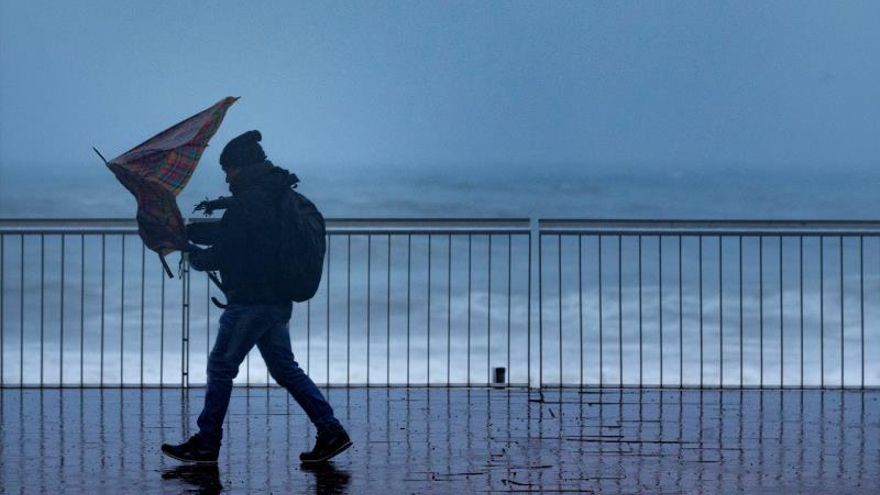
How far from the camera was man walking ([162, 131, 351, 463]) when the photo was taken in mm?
9492

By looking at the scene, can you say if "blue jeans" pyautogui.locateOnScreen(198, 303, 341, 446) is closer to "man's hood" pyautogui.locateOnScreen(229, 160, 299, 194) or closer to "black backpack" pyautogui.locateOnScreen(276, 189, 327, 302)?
"black backpack" pyautogui.locateOnScreen(276, 189, 327, 302)

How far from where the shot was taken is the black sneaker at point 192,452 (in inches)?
376

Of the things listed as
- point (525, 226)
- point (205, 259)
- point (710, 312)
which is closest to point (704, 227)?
point (525, 226)

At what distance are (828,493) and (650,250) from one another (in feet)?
135

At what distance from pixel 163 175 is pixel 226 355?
1.06 m

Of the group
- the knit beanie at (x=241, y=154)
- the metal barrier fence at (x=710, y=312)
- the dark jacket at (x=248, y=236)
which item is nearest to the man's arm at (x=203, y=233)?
the dark jacket at (x=248, y=236)

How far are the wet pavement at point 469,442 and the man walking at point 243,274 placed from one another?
0.20 metres

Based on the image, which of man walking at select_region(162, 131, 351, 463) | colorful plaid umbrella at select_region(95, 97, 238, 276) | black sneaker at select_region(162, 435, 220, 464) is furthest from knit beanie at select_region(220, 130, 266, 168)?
black sneaker at select_region(162, 435, 220, 464)

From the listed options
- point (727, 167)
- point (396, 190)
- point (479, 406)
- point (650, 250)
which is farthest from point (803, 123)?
point (479, 406)

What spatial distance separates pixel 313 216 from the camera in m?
Answer: 9.63

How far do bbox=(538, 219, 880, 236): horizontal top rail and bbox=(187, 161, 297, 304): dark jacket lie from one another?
4060mm

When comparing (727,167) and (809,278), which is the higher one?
(727,167)

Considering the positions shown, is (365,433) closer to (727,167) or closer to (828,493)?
(828,493)

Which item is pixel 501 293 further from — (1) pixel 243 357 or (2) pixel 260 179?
(2) pixel 260 179
